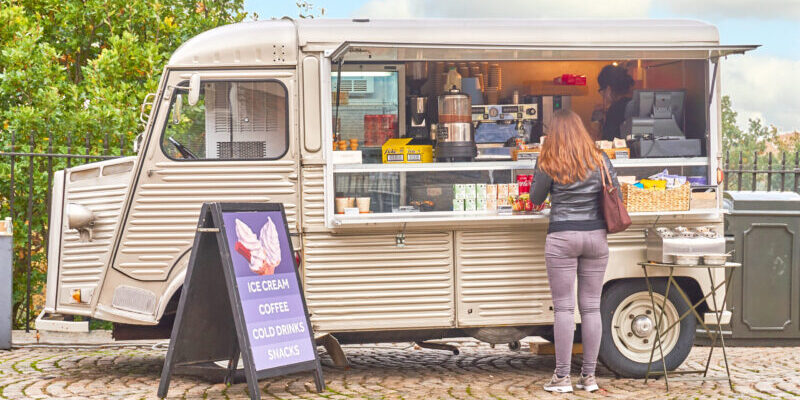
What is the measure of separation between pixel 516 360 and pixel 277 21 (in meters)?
3.60

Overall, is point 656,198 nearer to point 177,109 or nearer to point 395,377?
point 395,377

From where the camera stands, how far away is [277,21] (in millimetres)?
7094

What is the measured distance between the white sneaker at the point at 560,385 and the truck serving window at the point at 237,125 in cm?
249

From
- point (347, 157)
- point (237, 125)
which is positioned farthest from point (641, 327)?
point (237, 125)

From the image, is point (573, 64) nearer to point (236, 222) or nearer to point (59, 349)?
point (236, 222)

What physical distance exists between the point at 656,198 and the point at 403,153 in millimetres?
1850

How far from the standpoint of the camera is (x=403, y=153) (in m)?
7.11

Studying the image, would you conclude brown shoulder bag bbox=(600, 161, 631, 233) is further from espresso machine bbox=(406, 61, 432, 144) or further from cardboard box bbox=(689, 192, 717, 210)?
espresso machine bbox=(406, 61, 432, 144)

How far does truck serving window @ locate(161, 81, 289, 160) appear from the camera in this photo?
6961mm

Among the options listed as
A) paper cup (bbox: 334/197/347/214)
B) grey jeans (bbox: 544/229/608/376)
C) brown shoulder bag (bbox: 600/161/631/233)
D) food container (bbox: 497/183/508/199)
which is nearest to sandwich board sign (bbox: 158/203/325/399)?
paper cup (bbox: 334/197/347/214)

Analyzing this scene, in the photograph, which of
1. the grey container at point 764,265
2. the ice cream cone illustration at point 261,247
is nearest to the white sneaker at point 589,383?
the ice cream cone illustration at point 261,247

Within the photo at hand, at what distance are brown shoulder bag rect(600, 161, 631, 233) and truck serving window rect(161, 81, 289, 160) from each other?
2.24 m

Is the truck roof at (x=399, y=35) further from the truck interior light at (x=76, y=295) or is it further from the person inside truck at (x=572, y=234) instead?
the truck interior light at (x=76, y=295)

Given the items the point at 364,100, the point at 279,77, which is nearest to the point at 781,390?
the point at 364,100
